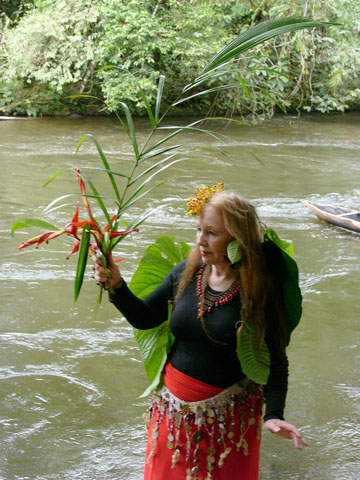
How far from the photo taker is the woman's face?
2115 millimetres

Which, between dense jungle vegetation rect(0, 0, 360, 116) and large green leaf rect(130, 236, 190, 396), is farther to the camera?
dense jungle vegetation rect(0, 0, 360, 116)

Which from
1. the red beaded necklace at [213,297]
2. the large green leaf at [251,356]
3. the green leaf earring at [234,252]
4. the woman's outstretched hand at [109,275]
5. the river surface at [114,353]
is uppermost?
the green leaf earring at [234,252]

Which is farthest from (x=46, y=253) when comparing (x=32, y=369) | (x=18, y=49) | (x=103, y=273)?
(x=18, y=49)

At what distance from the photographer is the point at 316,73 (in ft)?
64.0

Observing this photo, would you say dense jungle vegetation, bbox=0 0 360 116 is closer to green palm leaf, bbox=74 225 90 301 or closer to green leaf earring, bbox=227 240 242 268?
green leaf earring, bbox=227 240 242 268

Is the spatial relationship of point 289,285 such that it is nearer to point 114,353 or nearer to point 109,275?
point 109,275

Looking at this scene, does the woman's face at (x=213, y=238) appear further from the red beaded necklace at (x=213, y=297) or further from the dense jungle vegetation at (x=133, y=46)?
the dense jungle vegetation at (x=133, y=46)

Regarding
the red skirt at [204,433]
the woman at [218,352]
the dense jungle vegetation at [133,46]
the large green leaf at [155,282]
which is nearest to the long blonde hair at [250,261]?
the woman at [218,352]

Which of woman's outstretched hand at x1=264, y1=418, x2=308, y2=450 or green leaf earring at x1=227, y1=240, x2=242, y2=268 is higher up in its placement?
green leaf earring at x1=227, y1=240, x2=242, y2=268

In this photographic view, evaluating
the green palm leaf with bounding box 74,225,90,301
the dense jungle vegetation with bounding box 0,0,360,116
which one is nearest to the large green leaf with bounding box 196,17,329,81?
the green palm leaf with bounding box 74,225,90,301

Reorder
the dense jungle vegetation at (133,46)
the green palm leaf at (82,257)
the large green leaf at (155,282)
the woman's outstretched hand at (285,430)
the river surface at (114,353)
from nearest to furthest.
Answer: the green palm leaf at (82,257), the woman's outstretched hand at (285,430), the large green leaf at (155,282), the river surface at (114,353), the dense jungle vegetation at (133,46)

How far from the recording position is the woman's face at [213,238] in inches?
83.3

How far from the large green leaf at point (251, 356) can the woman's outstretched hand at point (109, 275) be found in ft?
1.47

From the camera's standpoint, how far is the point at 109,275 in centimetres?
209
